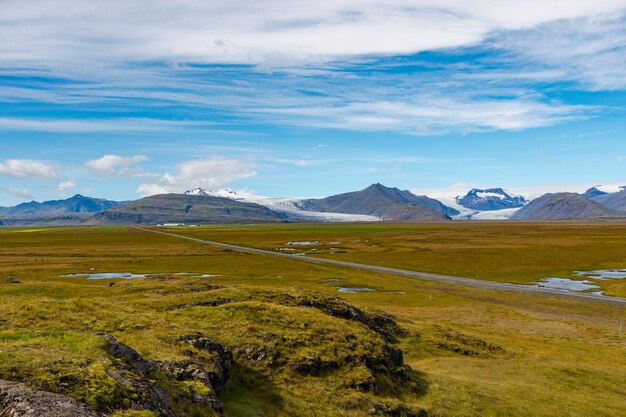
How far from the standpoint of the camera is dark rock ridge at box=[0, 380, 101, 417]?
1255 cm

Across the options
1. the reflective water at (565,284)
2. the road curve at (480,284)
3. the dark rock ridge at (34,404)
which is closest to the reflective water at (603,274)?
the reflective water at (565,284)

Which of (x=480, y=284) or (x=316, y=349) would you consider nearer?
(x=316, y=349)

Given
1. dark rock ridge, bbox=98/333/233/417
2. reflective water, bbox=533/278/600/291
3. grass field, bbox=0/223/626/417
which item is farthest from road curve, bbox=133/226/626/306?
dark rock ridge, bbox=98/333/233/417

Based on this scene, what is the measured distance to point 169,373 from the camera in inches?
823

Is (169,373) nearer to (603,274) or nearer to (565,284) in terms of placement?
(565,284)

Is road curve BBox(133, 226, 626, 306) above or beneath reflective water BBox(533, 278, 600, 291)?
above

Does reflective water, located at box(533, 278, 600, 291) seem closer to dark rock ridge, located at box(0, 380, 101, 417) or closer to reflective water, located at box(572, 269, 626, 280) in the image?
reflective water, located at box(572, 269, 626, 280)

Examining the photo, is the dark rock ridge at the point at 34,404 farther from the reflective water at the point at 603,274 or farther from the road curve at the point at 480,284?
the reflective water at the point at 603,274

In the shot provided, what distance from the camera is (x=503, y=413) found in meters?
27.6

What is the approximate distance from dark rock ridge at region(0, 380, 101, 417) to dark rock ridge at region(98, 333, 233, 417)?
6.59 feet

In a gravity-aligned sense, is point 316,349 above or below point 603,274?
above


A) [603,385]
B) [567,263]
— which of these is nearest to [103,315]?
[603,385]

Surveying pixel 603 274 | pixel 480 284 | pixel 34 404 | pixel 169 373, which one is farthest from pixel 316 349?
pixel 603 274

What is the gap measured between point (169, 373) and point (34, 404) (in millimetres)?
8340
